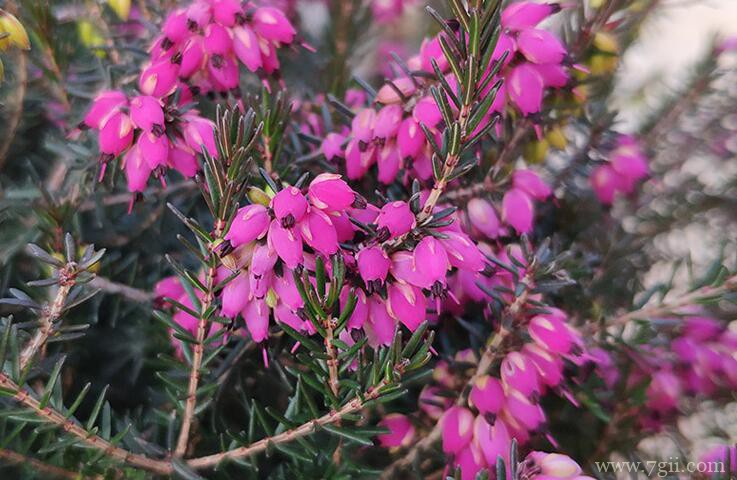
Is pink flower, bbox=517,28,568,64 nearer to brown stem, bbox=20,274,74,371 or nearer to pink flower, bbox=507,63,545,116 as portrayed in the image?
pink flower, bbox=507,63,545,116

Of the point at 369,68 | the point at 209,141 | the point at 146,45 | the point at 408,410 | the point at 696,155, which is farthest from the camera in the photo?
the point at 369,68

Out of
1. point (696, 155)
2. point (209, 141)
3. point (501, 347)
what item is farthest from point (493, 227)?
point (696, 155)

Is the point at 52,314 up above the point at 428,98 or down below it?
below

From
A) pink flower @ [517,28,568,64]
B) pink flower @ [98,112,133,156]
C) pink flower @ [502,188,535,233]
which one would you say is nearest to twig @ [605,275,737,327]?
pink flower @ [502,188,535,233]

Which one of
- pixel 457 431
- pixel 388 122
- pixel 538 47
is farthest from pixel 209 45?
pixel 457 431

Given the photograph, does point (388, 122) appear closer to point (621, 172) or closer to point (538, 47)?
point (538, 47)

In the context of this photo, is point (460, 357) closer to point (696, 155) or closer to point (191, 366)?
point (191, 366)
